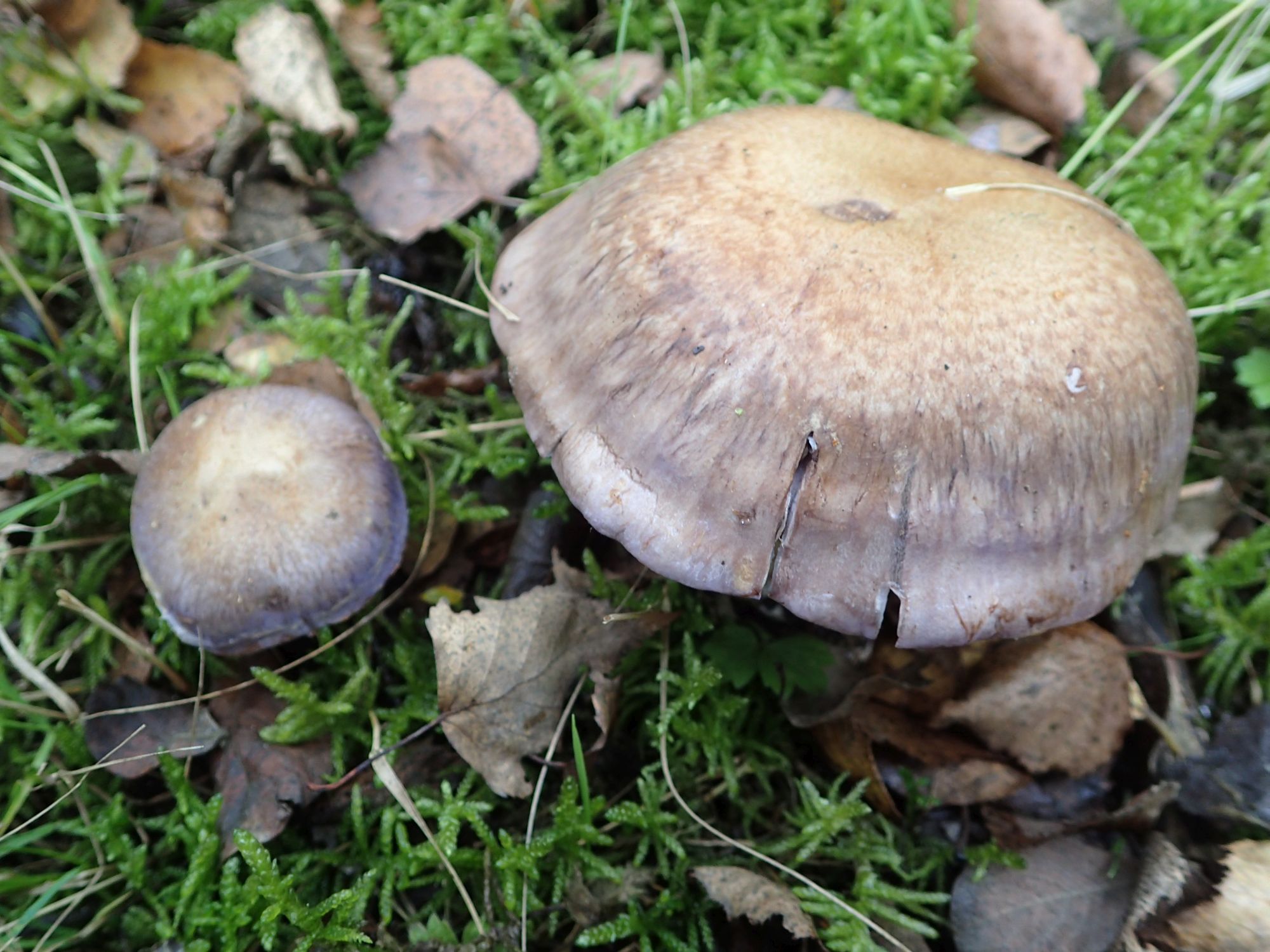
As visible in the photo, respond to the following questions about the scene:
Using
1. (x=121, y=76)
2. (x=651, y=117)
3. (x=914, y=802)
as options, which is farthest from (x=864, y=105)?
(x=121, y=76)

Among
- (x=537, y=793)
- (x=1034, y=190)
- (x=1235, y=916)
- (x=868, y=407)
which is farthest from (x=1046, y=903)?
(x=1034, y=190)

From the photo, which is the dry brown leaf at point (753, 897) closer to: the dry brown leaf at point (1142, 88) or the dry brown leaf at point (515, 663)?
the dry brown leaf at point (515, 663)

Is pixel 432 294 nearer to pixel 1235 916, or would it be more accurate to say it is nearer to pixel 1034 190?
pixel 1034 190

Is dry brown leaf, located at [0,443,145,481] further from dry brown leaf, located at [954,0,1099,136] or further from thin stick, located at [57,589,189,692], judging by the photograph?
dry brown leaf, located at [954,0,1099,136]

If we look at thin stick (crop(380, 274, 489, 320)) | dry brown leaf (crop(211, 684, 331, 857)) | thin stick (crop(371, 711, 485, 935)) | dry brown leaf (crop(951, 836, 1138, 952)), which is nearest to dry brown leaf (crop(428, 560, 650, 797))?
thin stick (crop(371, 711, 485, 935))

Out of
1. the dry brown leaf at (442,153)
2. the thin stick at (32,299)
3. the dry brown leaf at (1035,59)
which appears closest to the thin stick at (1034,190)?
the dry brown leaf at (1035,59)

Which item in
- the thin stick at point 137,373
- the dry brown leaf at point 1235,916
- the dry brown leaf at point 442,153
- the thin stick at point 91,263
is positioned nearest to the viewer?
the dry brown leaf at point 1235,916
